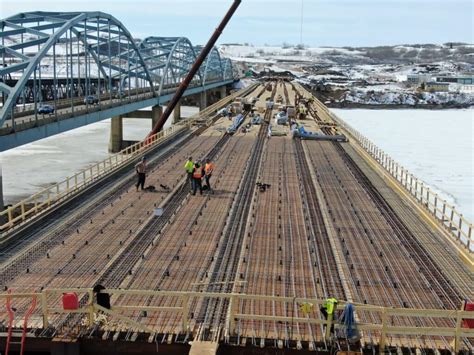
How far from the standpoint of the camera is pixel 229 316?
999cm

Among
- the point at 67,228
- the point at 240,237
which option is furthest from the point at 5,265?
the point at 240,237

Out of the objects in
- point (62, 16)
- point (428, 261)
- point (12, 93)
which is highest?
point (62, 16)

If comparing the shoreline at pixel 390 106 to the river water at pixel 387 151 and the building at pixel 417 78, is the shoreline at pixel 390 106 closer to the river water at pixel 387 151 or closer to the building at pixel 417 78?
the river water at pixel 387 151

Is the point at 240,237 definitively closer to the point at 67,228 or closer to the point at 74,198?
the point at 67,228

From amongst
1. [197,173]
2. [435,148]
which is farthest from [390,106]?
[197,173]

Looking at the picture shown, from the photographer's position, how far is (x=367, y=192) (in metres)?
21.5

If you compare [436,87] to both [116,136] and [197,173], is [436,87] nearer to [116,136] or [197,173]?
[116,136]

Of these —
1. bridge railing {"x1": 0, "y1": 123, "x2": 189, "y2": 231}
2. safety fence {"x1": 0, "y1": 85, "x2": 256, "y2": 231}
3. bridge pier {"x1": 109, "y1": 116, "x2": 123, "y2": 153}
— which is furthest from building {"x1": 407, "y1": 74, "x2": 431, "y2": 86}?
bridge railing {"x1": 0, "y1": 123, "x2": 189, "y2": 231}

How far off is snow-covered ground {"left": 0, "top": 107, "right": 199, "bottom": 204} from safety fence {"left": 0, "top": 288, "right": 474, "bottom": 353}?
76.8ft

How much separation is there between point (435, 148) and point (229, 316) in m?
48.5

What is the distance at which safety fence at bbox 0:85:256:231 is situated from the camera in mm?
17094

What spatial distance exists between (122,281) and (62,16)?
3188cm

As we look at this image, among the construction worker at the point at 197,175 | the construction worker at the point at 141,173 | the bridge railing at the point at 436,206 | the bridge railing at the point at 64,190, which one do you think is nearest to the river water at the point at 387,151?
the bridge railing at the point at 436,206

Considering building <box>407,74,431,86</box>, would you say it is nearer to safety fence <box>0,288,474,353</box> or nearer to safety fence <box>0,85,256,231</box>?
safety fence <box>0,85,256,231</box>
